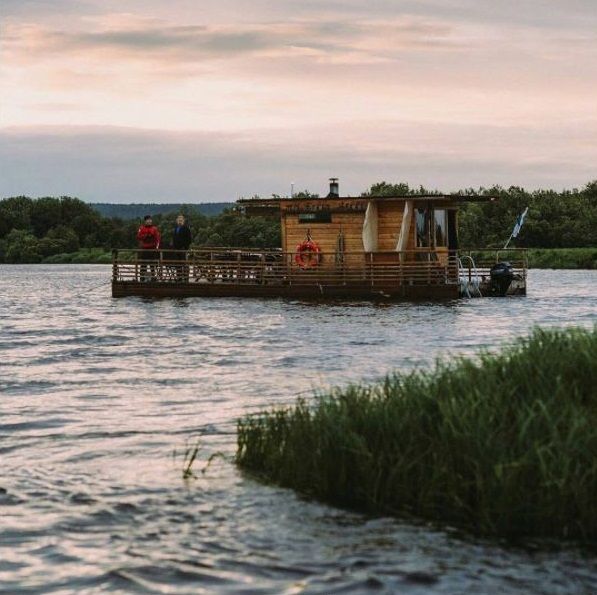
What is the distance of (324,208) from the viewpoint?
3909 centimetres

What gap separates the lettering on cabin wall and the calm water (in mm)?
14293


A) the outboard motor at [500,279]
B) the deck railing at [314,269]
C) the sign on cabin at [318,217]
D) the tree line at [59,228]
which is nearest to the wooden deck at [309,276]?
the deck railing at [314,269]

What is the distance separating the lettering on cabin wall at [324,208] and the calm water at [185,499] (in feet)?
46.9

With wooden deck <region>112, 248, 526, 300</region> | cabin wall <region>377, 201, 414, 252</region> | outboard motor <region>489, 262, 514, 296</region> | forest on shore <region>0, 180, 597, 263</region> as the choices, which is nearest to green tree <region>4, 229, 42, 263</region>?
forest on shore <region>0, 180, 597, 263</region>

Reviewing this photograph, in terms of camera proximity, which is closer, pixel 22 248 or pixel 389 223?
pixel 389 223

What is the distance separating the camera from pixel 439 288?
124 ft

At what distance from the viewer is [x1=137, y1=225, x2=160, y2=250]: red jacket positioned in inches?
1592

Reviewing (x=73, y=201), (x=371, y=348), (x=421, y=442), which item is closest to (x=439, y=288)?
(x=371, y=348)

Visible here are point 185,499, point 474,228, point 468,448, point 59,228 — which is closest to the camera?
point 468,448

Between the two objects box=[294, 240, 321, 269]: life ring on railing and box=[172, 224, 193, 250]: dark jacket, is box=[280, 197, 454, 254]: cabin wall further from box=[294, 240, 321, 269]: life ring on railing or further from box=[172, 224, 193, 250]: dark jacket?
box=[172, 224, 193, 250]: dark jacket

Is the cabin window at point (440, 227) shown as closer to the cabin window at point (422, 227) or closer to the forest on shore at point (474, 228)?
the cabin window at point (422, 227)

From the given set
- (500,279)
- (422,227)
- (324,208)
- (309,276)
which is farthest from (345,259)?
(500,279)

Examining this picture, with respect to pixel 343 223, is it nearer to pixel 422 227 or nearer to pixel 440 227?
pixel 422 227

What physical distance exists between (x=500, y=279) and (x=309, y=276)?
6849 millimetres
